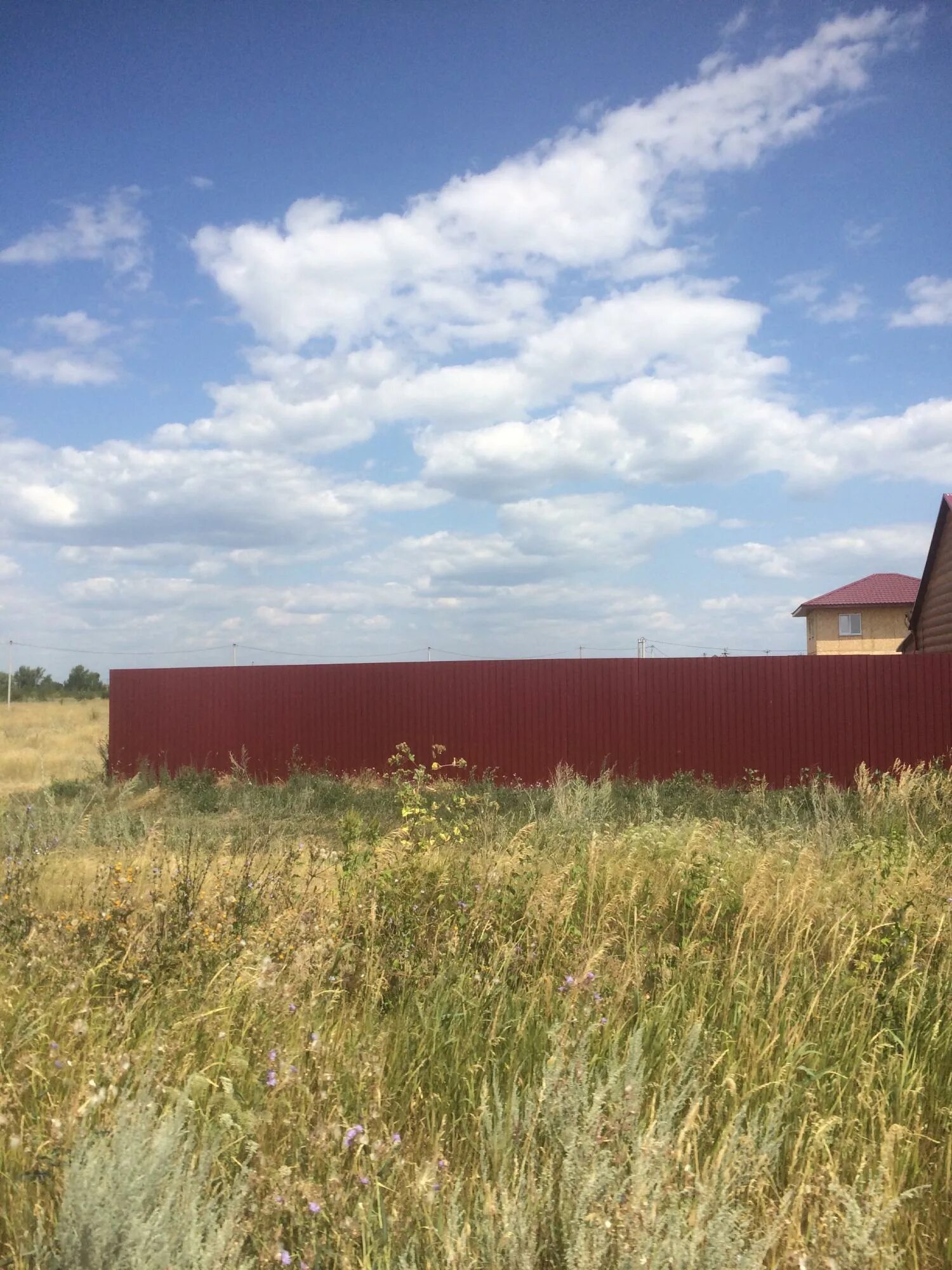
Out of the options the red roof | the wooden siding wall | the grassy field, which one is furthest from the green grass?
the red roof

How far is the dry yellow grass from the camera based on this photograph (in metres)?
16.1

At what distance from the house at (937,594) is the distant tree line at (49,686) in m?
36.5

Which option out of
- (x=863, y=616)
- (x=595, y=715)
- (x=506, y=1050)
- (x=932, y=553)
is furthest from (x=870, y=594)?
(x=506, y=1050)

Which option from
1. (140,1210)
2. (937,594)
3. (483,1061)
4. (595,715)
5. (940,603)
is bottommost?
(483,1061)

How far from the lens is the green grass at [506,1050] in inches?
75.5

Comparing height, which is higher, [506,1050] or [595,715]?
[595,715]

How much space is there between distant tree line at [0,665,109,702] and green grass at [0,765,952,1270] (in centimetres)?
4212

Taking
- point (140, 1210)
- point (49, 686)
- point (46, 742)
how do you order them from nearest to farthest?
1. point (140, 1210)
2. point (46, 742)
3. point (49, 686)

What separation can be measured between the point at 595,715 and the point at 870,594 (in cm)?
2443

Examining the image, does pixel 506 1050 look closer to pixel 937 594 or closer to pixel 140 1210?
pixel 140 1210

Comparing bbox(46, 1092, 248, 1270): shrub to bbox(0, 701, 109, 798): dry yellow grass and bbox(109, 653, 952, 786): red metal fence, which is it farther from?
bbox(0, 701, 109, 798): dry yellow grass

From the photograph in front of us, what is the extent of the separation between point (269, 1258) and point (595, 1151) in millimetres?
695

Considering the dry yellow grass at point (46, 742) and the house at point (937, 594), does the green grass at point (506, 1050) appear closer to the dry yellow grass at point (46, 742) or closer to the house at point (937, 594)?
the dry yellow grass at point (46, 742)

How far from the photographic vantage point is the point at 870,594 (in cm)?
3394
